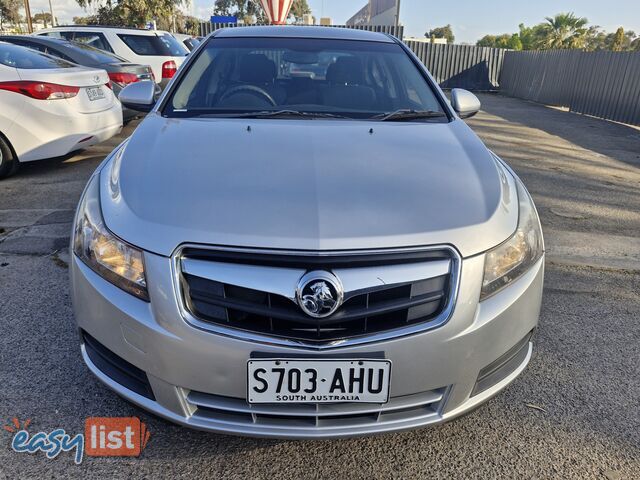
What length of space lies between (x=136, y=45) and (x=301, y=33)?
7.59 meters

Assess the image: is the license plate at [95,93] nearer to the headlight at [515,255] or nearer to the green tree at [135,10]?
the headlight at [515,255]

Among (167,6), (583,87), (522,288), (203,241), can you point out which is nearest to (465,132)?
(522,288)

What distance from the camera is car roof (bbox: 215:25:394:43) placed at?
3279mm

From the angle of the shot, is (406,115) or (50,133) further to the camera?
(50,133)

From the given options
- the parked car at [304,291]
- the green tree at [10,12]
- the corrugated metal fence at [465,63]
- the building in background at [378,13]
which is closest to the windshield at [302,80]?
the parked car at [304,291]

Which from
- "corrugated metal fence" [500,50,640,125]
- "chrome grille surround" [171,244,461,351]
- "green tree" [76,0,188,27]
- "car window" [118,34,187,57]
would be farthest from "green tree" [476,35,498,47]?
"chrome grille surround" [171,244,461,351]

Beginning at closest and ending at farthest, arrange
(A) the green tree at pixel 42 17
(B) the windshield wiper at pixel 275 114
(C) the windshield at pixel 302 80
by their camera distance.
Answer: (B) the windshield wiper at pixel 275 114, (C) the windshield at pixel 302 80, (A) the green tree at pixel 42 17

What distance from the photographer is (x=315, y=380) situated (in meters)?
1.54

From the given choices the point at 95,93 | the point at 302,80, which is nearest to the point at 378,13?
the point at 95,93

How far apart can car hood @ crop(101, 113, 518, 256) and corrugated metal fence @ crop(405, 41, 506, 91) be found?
65.2 feet

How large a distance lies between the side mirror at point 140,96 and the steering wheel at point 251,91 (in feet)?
1.76

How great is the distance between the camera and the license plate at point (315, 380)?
1530mm

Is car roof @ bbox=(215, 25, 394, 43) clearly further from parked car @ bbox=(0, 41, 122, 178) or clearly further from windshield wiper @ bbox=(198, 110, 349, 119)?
parked car @ bbox=(0, 41, 122, 178)

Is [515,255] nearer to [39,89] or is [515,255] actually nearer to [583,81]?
[39,89]
